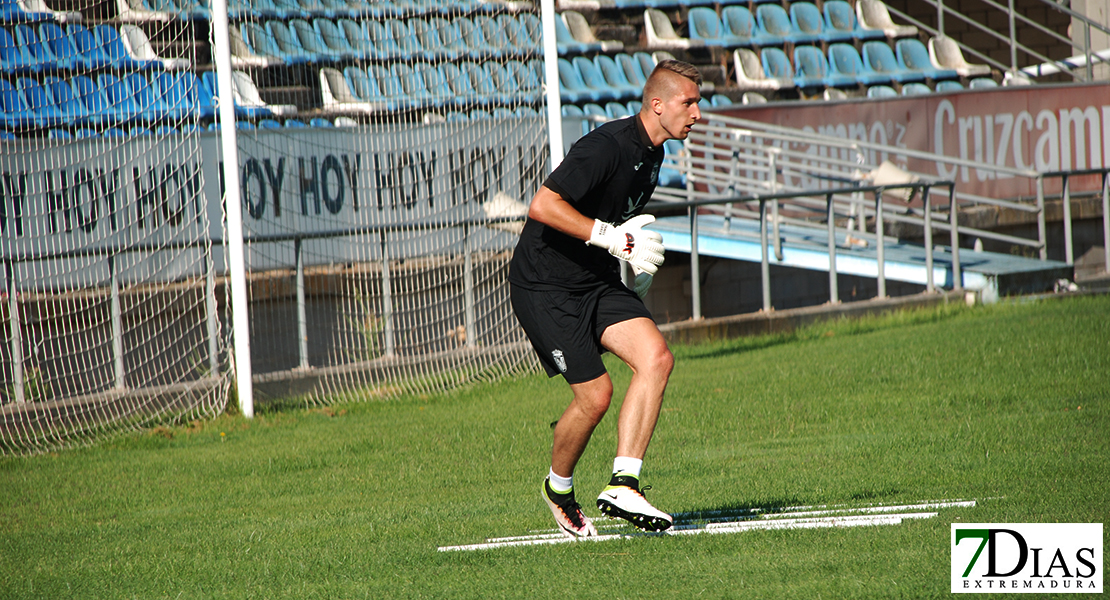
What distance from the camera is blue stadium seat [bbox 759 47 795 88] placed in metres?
21.0

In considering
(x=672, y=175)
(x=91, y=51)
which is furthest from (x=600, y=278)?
(x=672, y=175)

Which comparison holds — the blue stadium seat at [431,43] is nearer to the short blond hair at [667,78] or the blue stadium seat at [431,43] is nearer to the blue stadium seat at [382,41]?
the blue stadium seat at [382,41]

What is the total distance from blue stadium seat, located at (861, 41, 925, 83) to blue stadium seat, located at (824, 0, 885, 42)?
20 centimetres

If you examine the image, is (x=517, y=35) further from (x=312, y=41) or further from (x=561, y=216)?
(x=561, y=216)

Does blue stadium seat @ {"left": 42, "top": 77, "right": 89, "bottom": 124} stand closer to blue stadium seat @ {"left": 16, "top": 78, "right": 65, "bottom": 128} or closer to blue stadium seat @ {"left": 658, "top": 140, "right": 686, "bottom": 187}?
blue stadium seat @ {"left": 16, "top": 78, "right": 65, "bottom": 128}

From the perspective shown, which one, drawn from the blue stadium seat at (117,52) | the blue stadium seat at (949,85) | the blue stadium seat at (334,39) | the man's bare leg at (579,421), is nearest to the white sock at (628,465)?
the man's bare leg at (579,421)

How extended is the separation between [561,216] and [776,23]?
17796 mm

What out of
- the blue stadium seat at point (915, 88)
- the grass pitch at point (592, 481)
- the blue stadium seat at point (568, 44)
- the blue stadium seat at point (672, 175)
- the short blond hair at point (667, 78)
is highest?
the blue stadium seat at point (568, 44)

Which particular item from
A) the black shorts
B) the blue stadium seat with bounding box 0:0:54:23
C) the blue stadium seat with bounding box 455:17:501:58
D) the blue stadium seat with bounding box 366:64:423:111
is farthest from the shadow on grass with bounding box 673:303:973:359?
the black shorts

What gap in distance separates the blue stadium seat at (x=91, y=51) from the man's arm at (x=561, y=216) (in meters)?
7.05

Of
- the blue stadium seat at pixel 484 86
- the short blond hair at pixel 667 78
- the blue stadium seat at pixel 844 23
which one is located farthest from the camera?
the blue stadium seat at pixel 844 23

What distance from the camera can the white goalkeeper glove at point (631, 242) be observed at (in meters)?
5.07

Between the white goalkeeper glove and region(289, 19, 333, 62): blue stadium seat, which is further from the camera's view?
region(289, 19, 333, 62): blue stadium seat

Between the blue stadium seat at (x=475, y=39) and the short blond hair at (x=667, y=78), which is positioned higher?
the blue stadium seat at (x=475, y=39)
